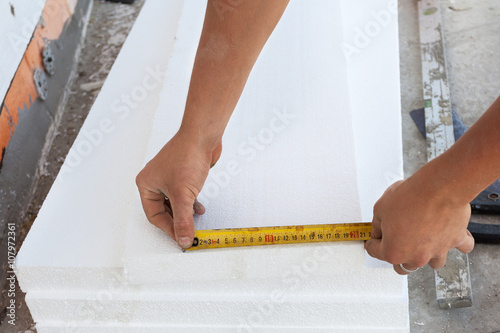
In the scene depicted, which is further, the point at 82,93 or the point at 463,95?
the point at 82,93

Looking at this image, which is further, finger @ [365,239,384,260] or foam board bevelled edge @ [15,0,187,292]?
foam board bevelled edge @ [15,0,187,292]

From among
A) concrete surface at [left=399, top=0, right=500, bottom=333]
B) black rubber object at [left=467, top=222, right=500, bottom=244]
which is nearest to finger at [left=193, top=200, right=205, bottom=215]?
concrete surface at [left=399, top=0, right=500, bottom=333]

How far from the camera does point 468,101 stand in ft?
10.9

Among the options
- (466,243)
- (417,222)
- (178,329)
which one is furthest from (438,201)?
(178,329)

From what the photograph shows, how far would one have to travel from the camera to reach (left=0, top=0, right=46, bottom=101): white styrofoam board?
9.05 feet

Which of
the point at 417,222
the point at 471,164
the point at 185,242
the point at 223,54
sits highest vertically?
the point at 223,54

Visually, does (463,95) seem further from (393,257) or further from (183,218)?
(183,218)

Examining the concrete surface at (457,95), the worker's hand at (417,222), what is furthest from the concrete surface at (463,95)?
the worker's hand at (417,222)

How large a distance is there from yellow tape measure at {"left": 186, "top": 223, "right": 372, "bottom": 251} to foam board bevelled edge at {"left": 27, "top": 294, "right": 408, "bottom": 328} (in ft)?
0.97

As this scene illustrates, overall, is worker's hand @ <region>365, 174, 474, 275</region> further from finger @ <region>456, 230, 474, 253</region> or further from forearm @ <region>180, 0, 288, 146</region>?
forearm @ <region>180, 0, 288, 146</region>

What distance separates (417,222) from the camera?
1342 millimetres

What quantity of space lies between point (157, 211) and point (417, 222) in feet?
2.70

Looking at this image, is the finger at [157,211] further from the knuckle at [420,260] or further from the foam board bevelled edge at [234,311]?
the knuckle at [420,260]

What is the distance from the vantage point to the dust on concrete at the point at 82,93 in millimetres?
2473
